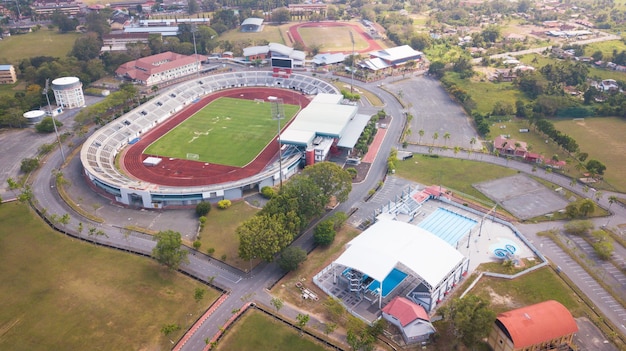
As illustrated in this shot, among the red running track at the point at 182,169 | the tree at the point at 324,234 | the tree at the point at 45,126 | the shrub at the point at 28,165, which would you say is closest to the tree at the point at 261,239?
the tree at the point at 324,234

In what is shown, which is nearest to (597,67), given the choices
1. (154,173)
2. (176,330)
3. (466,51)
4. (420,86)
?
(466,51)

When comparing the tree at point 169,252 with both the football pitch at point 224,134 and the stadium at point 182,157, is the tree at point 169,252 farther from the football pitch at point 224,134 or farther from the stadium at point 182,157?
the football pitch at point 224,134

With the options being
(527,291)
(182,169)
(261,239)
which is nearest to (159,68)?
(182,169)

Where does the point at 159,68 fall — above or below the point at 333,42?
below

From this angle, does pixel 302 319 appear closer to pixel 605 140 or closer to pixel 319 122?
pixel 319 122

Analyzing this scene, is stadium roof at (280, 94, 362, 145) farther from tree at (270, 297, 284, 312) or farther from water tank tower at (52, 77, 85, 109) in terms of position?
water tank tower at (52, 77, 85, 109)

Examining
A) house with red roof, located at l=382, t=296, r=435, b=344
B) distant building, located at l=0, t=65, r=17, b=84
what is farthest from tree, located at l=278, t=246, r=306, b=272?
distant building, located at l=0, t=65, r=17, b=84
